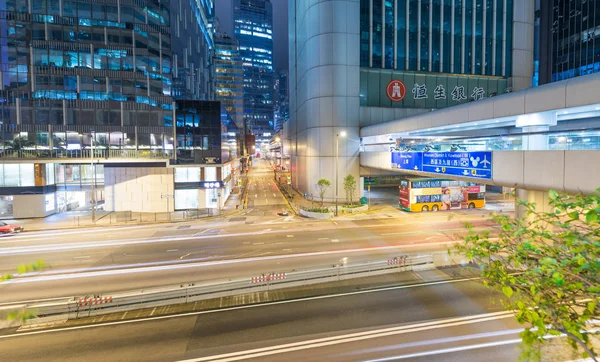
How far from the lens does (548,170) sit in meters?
13.2

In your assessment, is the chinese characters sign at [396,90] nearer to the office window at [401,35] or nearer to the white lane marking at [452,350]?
→ the office window at [401,35]

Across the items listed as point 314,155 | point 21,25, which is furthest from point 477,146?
point 21,25

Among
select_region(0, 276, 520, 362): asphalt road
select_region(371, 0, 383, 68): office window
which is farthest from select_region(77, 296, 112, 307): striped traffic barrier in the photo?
select_region(371, 0, 383, 68): office window

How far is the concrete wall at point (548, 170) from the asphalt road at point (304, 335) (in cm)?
563

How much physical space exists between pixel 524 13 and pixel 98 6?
5562 centimetres

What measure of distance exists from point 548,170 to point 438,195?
22.2 m

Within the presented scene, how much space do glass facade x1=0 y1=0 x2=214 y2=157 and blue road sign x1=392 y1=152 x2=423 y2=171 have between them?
2634 cm

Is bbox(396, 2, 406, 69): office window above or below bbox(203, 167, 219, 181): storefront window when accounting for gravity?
above

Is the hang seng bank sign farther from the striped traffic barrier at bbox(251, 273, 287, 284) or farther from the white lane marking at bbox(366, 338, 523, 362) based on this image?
the white lane marking at bbox(366, 338, 523, 362)

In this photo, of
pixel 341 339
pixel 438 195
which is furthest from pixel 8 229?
pixel 438 195

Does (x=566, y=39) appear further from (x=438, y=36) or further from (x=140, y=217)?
(x=140, y=217)

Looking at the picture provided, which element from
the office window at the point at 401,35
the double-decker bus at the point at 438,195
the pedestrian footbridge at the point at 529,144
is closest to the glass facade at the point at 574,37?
the office window at the point at 401,35

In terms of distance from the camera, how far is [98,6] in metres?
36.4

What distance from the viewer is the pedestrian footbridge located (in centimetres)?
1205
